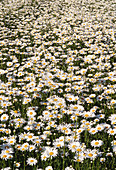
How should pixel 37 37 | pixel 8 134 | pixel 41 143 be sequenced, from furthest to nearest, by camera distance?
pixel 37 37 → pixel 8 134 → pixel 41 143

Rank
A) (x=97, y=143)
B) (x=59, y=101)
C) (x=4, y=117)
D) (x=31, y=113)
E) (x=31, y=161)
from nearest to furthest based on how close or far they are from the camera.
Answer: (x=31, y=161), (x=97, y=143), (x=4, y=117), (x=31, y=113), (x=59, y=101)

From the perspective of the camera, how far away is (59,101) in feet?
14.4

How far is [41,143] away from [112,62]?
366cm

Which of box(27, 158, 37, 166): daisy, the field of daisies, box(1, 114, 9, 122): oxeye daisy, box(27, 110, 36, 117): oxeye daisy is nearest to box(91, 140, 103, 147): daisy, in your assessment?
the field of daisies

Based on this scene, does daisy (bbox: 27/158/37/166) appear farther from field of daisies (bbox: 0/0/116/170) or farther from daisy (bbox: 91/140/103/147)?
daisy (bbox: 91/140/103/147)

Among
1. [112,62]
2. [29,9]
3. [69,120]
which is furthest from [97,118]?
[29,9]

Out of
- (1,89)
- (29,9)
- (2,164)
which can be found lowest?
(2,164)

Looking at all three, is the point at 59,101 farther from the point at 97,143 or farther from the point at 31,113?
the point at 97,143

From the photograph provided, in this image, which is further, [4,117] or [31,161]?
[4,117]

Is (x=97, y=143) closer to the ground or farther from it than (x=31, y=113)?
closer to the ground

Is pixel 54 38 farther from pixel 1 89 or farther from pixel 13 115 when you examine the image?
pixel 13 115

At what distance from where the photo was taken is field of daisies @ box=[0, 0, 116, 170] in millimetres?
3213

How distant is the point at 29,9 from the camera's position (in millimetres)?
11922

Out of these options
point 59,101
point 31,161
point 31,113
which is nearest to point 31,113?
point 31,113
